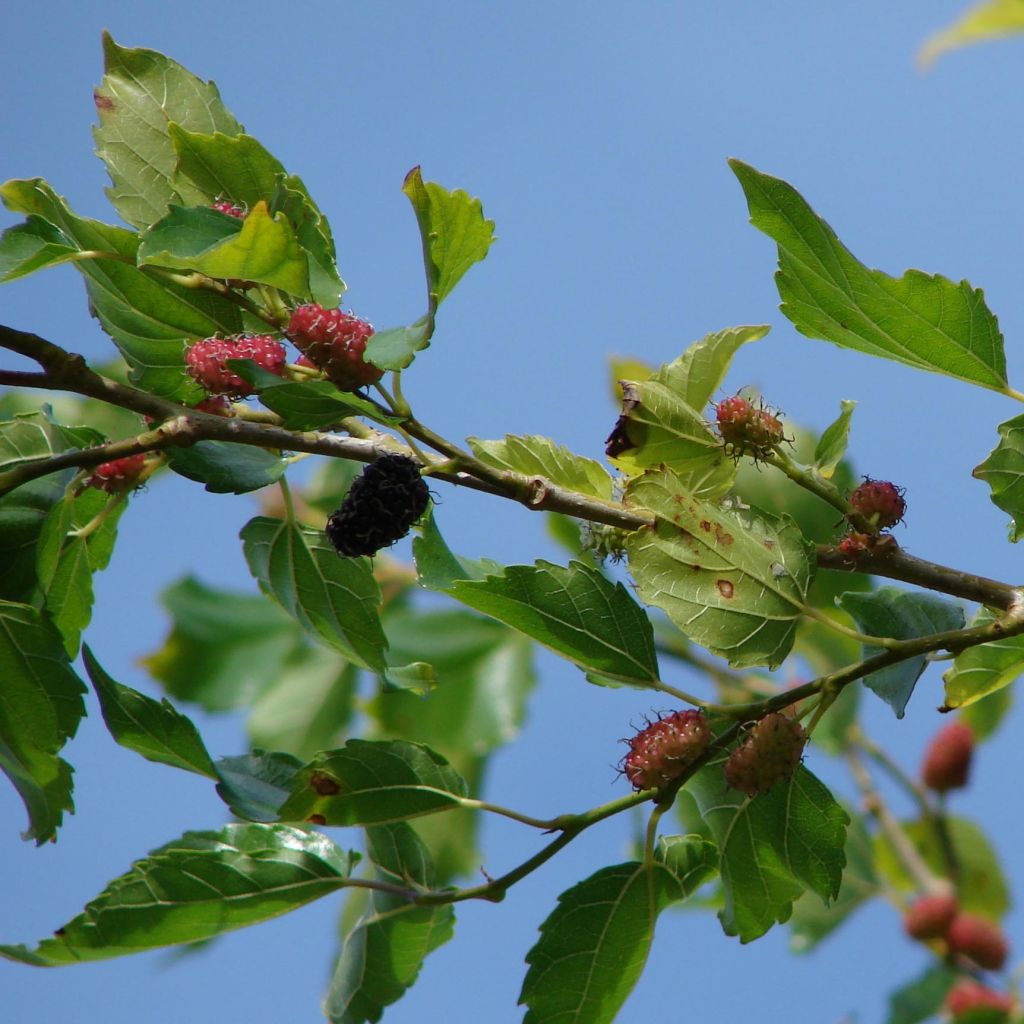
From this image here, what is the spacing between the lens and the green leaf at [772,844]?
122 centimetres

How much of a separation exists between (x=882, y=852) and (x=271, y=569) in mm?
2389

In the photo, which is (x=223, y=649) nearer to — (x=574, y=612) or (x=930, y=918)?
(x=930, y=918)

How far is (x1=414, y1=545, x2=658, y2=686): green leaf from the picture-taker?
3.88 feet

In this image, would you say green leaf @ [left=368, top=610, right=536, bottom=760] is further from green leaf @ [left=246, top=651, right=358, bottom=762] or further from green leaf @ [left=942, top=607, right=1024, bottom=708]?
green leaf @ [left=942, top=607, right=1024, bottom=708]

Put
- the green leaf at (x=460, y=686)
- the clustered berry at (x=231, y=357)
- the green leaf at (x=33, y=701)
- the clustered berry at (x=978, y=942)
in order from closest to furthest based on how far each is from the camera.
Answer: the clustered berry at (x=231, y=357), the green leaf at (x=33, y=701), the green leaf at (x=460, y=686), the clustered berry at (x=978, y=942)

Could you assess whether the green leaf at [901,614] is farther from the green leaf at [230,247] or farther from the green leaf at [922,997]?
the green leaf at [922,997]

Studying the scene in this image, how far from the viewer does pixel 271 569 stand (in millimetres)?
1442

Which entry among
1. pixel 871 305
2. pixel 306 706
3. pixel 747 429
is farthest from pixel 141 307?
pixel 306 706

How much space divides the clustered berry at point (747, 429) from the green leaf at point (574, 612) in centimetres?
19

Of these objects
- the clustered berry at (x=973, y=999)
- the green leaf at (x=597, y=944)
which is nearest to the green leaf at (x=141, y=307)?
the green leaf at (x=597, y=944)

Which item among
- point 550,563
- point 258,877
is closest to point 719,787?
point 550,563

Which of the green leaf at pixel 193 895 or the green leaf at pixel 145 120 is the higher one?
the green leaf at pixel 145 120

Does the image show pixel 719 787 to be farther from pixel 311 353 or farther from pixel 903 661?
pixel 311 353

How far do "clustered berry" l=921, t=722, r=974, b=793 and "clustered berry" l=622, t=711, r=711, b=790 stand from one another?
2193mm
